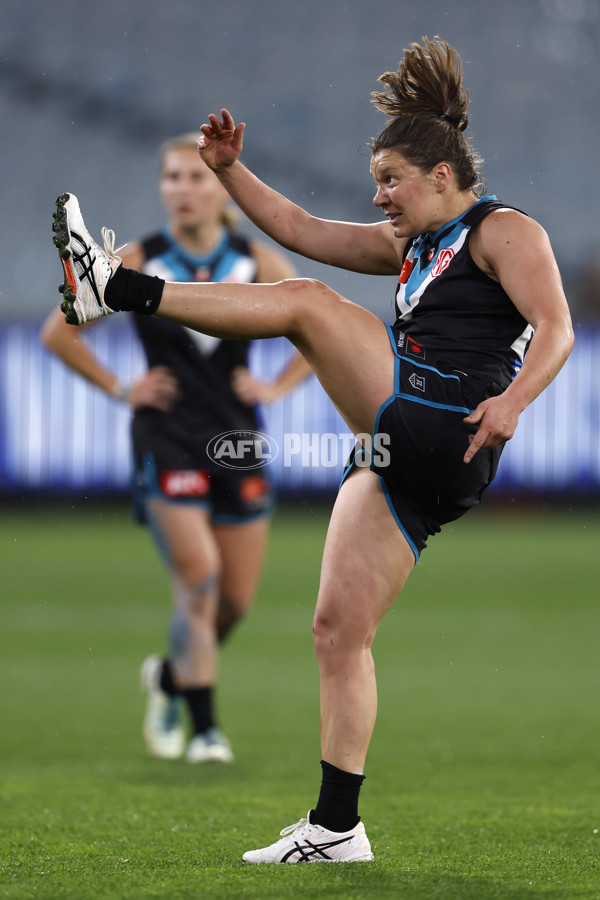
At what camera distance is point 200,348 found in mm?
4918

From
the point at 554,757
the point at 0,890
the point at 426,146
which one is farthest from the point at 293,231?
the point at 554,757

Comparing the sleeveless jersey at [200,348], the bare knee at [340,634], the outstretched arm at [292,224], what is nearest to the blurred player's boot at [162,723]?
the sleeveless jersey at [200,348]

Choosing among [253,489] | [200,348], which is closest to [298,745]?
[253,489]

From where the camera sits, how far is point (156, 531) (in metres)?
4.65

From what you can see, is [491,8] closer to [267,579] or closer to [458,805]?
[458,805]

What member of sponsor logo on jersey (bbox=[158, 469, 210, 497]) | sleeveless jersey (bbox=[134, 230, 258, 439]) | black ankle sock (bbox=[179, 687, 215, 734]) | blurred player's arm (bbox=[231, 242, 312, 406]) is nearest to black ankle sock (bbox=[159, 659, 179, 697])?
black ankle sock (bbox=[179, 687, 215, 734])

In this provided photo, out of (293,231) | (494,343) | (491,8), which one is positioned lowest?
(494,343)

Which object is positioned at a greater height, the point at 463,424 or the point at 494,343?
the point at 494,343

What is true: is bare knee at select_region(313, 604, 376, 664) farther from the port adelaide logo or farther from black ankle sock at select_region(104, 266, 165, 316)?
the port adelaide logo

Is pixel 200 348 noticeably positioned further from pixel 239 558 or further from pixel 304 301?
pixel 304 301

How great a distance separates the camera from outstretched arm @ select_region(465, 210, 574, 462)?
2.46 m

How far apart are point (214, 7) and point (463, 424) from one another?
19.6 ft

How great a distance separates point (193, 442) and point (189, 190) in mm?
1023

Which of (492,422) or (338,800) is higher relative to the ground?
(492,422)
